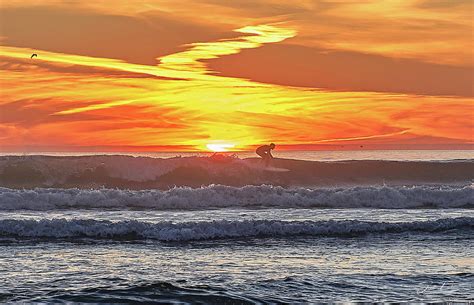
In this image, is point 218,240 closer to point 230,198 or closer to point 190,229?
point 190,229

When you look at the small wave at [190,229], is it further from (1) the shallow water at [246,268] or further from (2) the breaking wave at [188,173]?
(2) the breaking wave at [188,173]

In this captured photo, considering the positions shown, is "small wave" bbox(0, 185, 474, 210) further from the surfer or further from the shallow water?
the surfer

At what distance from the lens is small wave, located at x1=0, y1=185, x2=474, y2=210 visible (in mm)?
26359

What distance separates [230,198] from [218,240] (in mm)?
9016

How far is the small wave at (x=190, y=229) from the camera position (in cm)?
1920

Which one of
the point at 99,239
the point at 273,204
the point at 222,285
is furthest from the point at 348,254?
the point at 273,204

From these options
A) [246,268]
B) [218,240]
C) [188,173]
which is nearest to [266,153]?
[188,173]

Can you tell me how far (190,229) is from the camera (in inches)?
766

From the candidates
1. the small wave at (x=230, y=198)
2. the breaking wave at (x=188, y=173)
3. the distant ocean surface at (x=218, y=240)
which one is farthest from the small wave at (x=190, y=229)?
the breaking wave at (x=188, y=173)

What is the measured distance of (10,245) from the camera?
1759cm

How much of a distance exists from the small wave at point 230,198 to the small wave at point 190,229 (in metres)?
6.22

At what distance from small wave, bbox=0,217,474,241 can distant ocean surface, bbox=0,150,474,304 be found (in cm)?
3

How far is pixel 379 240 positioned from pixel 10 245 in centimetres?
868

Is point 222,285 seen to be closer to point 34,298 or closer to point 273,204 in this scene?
point 34,298
